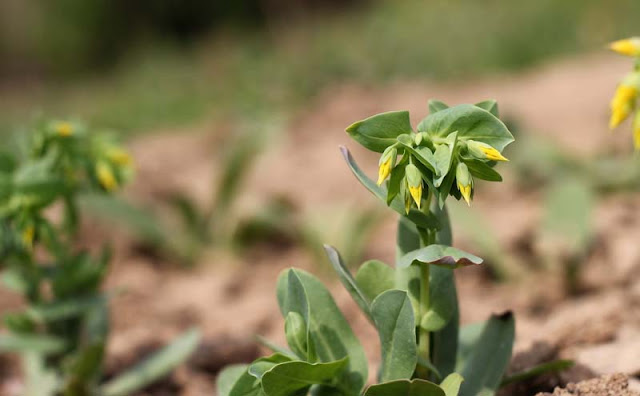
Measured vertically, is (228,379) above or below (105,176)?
below

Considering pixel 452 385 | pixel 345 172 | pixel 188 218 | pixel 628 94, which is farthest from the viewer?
pixel 345 172

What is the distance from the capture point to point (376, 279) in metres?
1.68

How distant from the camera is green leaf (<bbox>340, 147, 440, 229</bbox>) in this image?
1496 mm

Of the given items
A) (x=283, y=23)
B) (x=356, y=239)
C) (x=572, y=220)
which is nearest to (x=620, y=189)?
(x=572, y=220)

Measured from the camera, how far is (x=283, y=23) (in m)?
10.5

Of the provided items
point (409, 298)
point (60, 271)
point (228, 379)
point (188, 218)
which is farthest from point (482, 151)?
point (188, 218)

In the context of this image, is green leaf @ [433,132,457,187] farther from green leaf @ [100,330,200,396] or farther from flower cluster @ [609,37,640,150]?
green leaf @ [100,330,200,396]

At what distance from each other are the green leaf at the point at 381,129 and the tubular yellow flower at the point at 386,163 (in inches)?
2.1

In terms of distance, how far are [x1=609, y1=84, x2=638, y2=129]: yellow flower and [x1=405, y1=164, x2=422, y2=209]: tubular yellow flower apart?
467 millimetres

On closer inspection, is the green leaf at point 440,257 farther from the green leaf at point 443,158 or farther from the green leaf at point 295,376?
the green leaf at point 295,376

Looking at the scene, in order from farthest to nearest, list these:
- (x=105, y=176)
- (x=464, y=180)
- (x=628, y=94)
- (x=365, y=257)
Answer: (x=365, y=257) < (x=105, y=176) < (x=628, y=94) < (x=464, y=180)

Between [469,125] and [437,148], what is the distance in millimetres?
74

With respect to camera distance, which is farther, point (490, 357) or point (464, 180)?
point (490, 357)

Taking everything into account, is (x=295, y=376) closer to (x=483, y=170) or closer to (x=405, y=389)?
(x=405, y=389)
